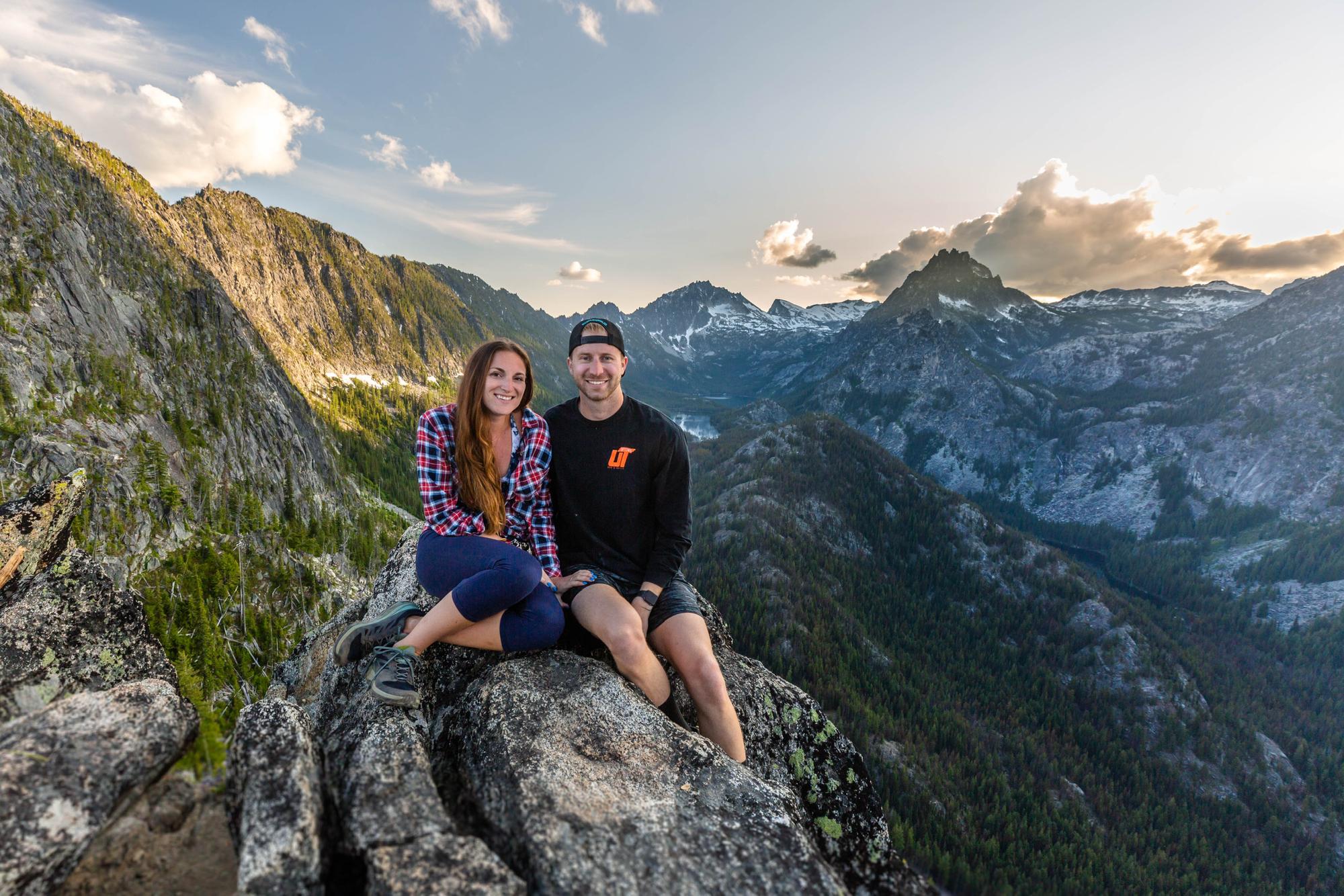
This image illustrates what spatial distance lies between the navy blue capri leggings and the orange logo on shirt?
6.04 feet

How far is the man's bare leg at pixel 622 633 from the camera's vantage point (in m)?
Result: 6.45

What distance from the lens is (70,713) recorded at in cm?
384

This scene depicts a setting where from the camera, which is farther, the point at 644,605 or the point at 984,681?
the point at 984,681

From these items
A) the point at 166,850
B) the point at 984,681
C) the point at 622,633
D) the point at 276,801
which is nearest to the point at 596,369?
the point at 622,633

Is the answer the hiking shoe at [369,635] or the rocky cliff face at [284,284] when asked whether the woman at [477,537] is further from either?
the rocky cliff face at [284,284]

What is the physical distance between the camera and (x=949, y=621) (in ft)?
464

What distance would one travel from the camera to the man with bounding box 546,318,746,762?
740 cm

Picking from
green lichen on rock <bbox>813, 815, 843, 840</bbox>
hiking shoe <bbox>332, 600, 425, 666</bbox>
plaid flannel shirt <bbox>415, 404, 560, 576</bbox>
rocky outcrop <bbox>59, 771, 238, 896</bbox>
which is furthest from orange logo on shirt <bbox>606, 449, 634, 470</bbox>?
green lichen on rock <bbox>813, 815, 843, 840</bbox>

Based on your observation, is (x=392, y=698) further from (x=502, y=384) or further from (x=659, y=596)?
(x=502, y=384)

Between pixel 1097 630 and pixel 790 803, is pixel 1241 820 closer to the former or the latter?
pixel 1097 630

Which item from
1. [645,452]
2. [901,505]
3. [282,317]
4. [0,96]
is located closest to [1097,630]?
[901,505]

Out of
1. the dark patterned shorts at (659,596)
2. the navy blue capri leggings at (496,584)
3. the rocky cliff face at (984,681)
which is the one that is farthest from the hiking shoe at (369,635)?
the rocky cliff face at (984,681)

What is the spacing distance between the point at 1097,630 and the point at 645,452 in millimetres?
176076

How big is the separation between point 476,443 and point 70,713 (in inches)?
156
